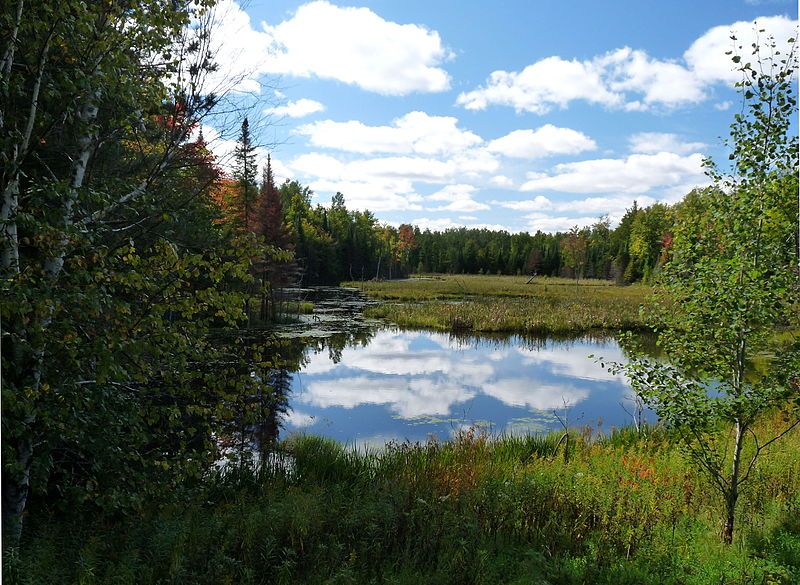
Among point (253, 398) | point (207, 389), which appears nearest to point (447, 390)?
point (253, 398)

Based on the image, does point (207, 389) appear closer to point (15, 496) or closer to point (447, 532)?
point (15, 496)

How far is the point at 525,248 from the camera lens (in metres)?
111

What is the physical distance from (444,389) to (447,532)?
1161 centimetres

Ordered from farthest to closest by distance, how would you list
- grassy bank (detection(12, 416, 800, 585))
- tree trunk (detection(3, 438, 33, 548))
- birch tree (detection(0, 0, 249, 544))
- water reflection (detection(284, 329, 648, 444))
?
water reflection (detection(284, 329, 648, 444)) < grassy bank (detection(12, 416, 800, 585)) < tree trunk (detection(3, 438, 33, 548)) < birch tree (detection(0, 0, 249, 544))

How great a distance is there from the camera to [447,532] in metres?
6.17

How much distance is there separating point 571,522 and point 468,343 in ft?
66.9

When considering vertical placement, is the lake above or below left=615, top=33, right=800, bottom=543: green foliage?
below

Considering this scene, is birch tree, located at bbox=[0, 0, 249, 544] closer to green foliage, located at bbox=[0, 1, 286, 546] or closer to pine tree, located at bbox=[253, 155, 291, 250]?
green foliage, located at bbox=[0, 1, 286, 546]

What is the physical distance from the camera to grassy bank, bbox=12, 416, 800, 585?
511cm

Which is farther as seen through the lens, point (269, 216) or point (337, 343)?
point (269, 216)

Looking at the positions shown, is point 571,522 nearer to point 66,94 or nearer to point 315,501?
point 315,501

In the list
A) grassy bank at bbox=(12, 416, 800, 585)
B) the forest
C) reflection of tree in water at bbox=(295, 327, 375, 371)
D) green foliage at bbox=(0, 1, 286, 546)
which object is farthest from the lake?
green foliage at bbox=(0, 1, 286, 546)

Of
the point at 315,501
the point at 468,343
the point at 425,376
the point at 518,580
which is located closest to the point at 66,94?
the point at 315,501

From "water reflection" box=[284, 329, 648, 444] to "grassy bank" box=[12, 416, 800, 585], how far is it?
→ 4.91 metres
